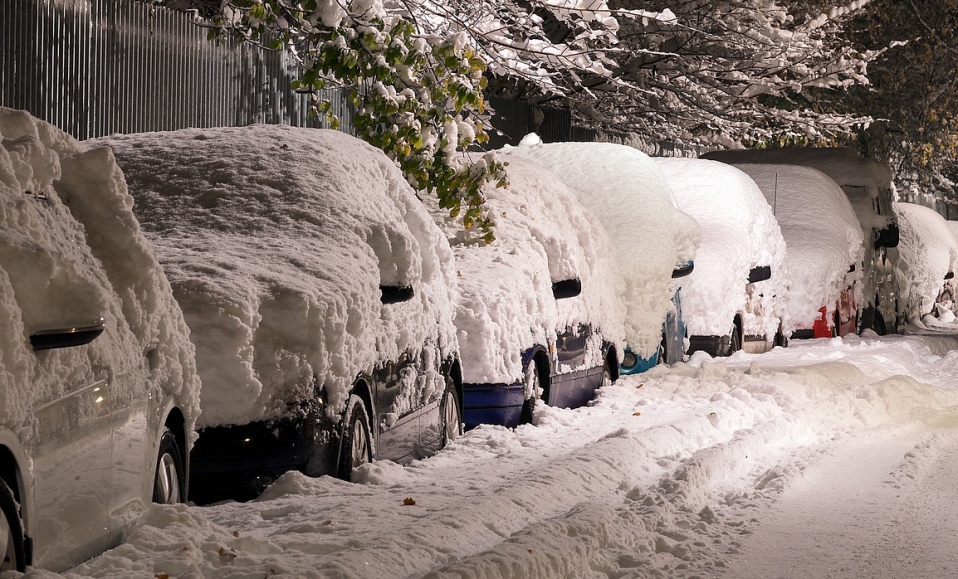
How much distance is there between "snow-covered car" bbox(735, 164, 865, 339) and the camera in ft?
57.4

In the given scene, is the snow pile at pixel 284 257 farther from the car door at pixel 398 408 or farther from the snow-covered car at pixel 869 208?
the snow-covered car at pixel 869 208

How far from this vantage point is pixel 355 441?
261 inches

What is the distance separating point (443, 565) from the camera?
4.98 m

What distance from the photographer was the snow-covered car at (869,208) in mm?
19828

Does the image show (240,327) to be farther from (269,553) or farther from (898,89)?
(898,89)

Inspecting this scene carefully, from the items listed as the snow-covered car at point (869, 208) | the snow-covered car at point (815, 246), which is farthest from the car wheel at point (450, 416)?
the snow-covered car at point (869, 208)

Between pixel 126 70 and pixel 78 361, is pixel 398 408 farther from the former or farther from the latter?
pixel 126 70

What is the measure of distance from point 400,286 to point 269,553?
2.47 metres

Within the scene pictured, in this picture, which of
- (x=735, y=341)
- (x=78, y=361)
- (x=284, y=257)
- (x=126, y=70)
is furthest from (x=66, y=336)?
(x=735, y=341)

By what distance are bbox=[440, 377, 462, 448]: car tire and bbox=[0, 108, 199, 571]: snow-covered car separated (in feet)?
9.94

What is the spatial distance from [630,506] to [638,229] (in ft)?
19.5

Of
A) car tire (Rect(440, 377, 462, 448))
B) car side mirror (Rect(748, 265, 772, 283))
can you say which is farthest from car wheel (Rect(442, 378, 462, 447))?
car side mirror (Rect(748, 265, 772, 283))

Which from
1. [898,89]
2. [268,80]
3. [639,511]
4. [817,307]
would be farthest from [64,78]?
[898,89]

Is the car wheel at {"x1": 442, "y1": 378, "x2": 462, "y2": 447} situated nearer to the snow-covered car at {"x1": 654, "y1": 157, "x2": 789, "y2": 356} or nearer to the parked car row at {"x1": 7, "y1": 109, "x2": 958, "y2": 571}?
the parked car row at {"x1": 7, "y1": 109, "x2": 958, "y2": 571}
